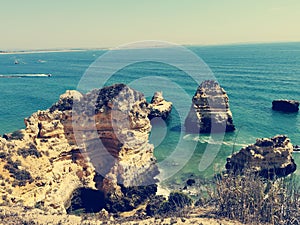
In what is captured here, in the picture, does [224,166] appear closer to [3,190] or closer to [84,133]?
[84,133]

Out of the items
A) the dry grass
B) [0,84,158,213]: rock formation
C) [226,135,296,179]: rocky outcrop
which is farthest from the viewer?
[226,135,296,179]: rocky outcrop

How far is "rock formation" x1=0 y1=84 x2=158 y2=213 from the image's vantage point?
99.0 feet

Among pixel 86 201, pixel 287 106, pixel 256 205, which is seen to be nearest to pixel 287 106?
pixel 287 106

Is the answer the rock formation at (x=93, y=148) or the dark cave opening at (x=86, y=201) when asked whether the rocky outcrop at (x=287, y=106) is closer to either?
the rock formation at (x=93, y=148)

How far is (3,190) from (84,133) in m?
10.7

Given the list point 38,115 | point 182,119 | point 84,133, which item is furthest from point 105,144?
point 182,119

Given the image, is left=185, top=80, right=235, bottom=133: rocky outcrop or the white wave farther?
left=185, top=80, right=235, bottom=133: rocky outcrop

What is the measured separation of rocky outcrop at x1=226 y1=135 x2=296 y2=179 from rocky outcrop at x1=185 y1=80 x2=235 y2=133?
17.5 meters

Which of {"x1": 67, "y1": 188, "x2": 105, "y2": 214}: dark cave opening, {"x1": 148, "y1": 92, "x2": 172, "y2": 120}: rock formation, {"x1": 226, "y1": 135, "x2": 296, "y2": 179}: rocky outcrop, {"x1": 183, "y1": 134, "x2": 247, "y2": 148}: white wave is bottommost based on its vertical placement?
{"x1": 67, "y1": 188, "x2": 105, "y2": 214}: dark cave opening

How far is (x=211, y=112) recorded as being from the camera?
186 ft

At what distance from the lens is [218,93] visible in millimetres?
56344

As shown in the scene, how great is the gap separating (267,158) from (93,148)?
21082 millimetres

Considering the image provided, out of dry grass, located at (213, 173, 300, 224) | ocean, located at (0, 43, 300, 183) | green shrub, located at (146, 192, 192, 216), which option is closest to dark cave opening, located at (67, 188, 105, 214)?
green shrub, located at (146, 192, 192, 216)

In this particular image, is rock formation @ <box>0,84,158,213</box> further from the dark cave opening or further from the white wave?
the white wave
